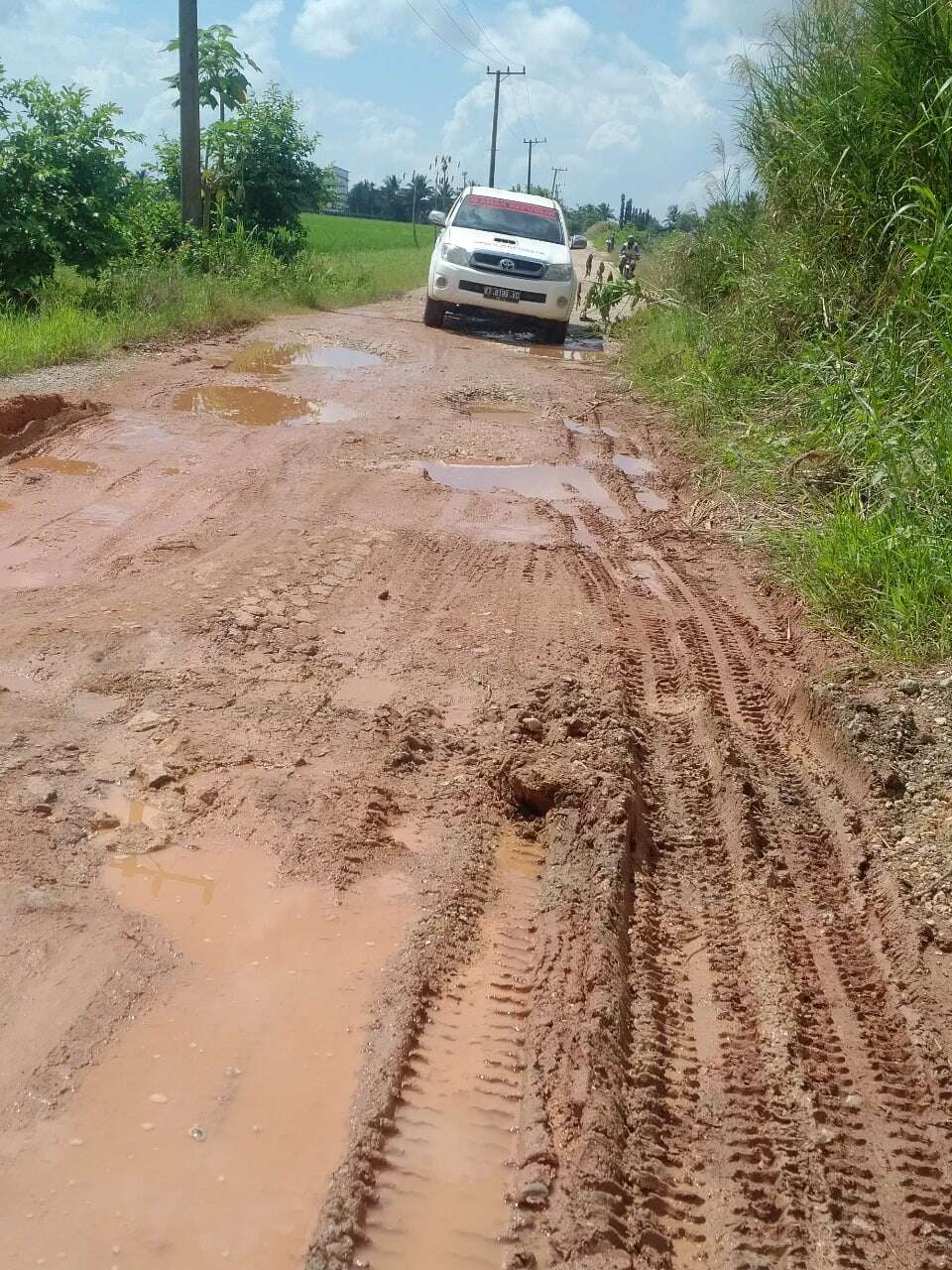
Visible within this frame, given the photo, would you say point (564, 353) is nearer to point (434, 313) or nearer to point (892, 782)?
point (434, 313)

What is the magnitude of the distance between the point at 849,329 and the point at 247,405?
485cm

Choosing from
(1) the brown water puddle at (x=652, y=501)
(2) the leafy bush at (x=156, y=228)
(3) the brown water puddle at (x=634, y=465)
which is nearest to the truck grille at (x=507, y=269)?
(2) the leafy bush at (x=156, y=228)

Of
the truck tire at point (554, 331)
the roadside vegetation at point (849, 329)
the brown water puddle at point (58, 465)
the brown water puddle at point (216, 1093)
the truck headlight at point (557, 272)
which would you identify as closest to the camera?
the brown water puddle at point (216, 1093)

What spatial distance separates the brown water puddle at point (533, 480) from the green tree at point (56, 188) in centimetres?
767

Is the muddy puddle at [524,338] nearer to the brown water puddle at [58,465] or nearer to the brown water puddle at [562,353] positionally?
the brown water puddle at [562,353]

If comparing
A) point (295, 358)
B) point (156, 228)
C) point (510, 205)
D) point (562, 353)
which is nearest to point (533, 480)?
point (295, 358)

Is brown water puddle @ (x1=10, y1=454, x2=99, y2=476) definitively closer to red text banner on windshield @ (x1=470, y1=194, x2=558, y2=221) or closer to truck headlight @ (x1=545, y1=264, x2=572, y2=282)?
truck headlight @ (x1=545, y1=264, x2=572, y2=282)

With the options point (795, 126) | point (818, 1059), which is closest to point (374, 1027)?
point (818, 1059)

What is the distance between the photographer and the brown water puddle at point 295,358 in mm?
11320

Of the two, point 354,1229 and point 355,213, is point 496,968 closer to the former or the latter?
point 354,1229

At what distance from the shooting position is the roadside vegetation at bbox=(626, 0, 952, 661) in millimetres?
5289

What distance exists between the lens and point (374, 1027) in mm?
2691

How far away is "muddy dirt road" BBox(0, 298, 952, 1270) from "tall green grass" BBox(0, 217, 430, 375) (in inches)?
222

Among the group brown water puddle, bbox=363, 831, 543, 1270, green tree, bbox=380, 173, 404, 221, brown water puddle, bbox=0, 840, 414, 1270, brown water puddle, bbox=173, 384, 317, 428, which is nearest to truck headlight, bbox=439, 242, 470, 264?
brown water puddle, bbox=173, 384, 317, 428
